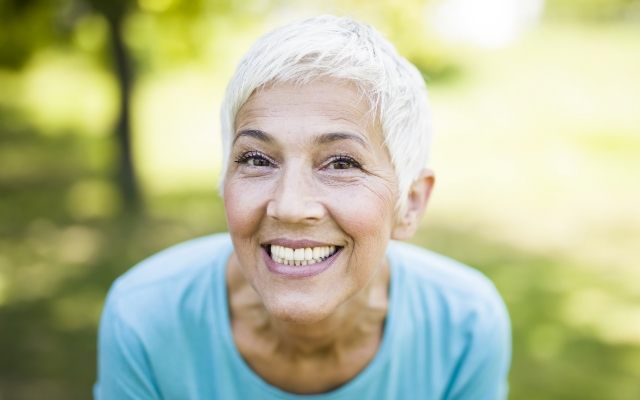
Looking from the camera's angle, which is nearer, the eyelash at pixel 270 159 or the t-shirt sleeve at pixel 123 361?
the eyelash at pixel 270 159

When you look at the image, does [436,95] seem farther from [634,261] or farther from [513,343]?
[513,343]

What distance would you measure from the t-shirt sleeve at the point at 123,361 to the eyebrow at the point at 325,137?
26.3 inches

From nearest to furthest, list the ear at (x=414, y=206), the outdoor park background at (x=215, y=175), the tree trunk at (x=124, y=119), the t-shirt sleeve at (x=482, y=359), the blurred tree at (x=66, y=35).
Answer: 1. the ear at (x=414, y=206)
2. the t-shirt sleeve at (x=482, y=359)
3. the outdoor park background at (x=215, y=175)
4. the blurred tree at (x=66, y=35)
5. the tree trunk at (x=124, y=119)

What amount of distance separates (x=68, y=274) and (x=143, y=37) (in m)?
2.36

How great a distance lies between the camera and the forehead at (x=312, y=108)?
1698 millimetres

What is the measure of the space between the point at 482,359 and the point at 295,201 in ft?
2.80

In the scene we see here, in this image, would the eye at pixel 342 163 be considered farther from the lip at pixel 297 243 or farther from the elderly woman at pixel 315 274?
the lip at pixel 297 243

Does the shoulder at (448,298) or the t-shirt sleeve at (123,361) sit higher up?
the shoulder at (448,298)

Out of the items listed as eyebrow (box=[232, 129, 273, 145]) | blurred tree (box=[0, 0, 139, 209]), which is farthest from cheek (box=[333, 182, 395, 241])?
blurred tree (box=[0, 0, 139, 209])

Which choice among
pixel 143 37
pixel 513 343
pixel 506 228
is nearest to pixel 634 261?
pixel 506 228

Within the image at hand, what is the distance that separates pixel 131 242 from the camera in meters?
6.18

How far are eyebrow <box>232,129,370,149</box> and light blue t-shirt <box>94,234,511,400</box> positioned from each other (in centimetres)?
52

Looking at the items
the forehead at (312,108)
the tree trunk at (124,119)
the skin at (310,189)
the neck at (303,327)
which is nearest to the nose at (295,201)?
the skin at (310,189)

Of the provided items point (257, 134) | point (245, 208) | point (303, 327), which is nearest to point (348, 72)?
point (257, 134)
